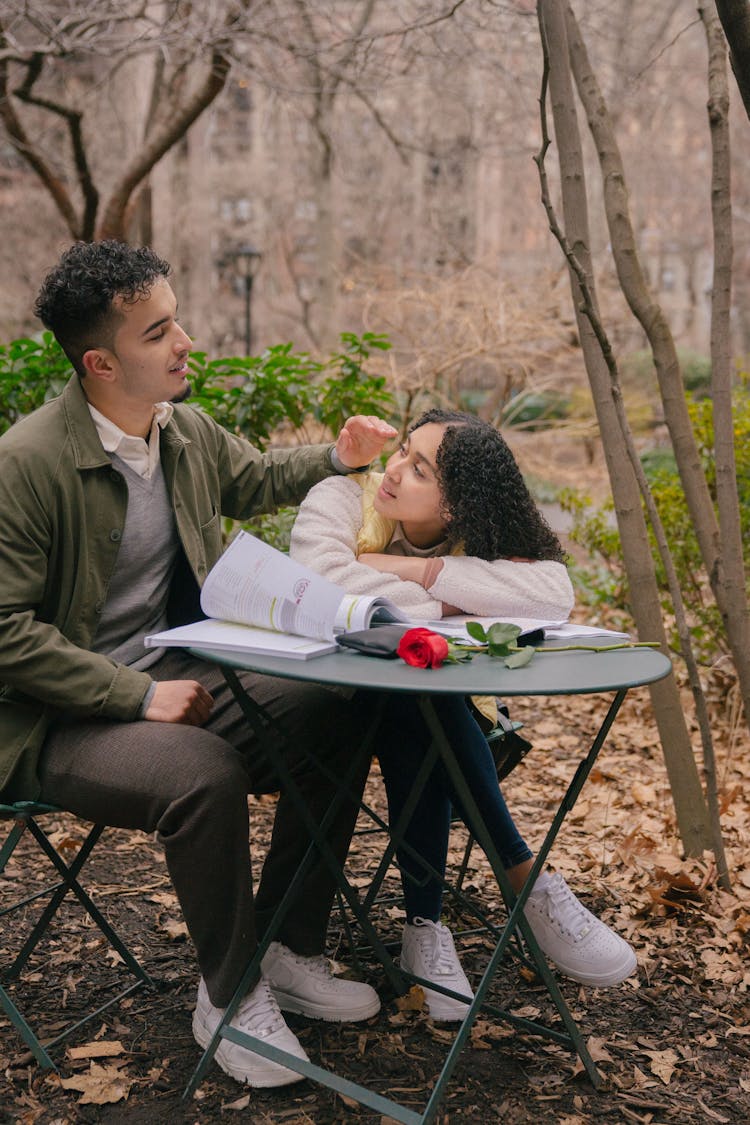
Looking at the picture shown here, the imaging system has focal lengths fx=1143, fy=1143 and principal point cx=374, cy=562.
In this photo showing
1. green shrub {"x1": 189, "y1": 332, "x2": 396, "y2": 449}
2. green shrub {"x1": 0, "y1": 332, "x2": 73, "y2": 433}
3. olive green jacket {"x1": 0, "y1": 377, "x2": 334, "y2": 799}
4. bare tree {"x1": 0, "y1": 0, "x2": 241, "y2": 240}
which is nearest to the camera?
olive green jacket {"x1": 0, "y1": 377, "x2": 334, "y2": 799}

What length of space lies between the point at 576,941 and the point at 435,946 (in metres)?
0.33

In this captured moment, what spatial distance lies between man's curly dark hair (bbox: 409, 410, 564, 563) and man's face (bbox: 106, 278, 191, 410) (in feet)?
2.05

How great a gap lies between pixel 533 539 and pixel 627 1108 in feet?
4.02

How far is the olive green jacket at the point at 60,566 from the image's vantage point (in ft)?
7.54

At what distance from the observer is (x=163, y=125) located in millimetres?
8164

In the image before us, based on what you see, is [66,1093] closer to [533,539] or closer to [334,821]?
[334,821]

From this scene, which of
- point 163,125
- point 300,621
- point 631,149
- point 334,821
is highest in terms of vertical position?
point 631,149

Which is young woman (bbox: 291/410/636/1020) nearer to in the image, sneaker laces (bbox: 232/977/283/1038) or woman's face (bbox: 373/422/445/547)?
woman's face (bbox: 373/422/445/547)

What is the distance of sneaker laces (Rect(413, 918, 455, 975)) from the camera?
2699 millimetres

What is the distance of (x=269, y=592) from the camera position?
2.26 meters

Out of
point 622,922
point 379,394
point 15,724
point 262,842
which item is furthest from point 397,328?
point 15,724

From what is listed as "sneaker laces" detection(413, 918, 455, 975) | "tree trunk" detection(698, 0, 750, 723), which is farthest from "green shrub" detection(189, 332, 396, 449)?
"sneaker laces" detection(413, 918, 455, 975)

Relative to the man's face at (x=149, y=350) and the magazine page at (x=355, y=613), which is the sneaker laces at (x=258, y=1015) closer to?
the magazine page at (x=355, y=613)

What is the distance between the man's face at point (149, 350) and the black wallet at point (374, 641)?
0.76 m
